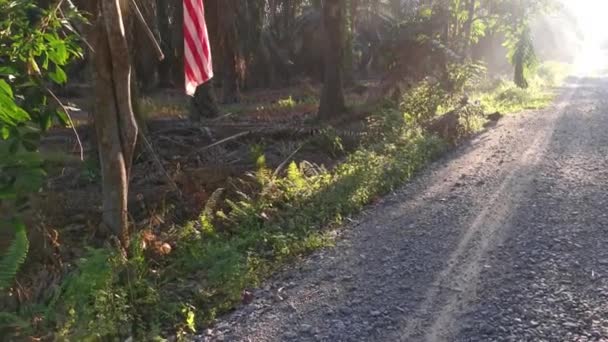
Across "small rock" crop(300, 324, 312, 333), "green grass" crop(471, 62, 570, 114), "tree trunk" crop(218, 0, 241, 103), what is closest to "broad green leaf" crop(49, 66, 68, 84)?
"small rock" crop(300, 324, 312, 333)

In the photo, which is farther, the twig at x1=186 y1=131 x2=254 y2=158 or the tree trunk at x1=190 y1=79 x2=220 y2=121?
the tree trunk at x1=190 y1=79 x2=220 y2=121

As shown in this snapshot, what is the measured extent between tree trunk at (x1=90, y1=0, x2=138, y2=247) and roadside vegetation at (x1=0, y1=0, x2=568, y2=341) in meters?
0.08

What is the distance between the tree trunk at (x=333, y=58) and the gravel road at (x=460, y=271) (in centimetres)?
605

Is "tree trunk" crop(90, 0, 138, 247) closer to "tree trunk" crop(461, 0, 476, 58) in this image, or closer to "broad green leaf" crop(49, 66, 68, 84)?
"broad green leaf" crop(49, 66, 68, 84)

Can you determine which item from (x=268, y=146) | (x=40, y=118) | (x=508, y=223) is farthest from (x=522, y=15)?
(x=40, y=118)

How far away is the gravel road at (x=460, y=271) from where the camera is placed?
4289 millimetres

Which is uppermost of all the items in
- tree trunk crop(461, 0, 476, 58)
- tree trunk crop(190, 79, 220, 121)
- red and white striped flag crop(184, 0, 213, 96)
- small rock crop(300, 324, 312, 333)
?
tree trunk crop(461, 0, 476, 58)

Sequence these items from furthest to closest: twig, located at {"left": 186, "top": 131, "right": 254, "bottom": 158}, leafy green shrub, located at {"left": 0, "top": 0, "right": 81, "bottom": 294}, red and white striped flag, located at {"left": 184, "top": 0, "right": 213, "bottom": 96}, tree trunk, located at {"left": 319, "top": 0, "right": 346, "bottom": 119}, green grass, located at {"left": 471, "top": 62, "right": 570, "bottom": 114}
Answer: green grass, located at {"left": 471, "top": 62, "right": 570, "bottom": 114}
tree trunk, located at {"left": 319, "top": 0, "right": 346, "bottom": 119}
twig, located at {"left": 186, "top": 131, "right": 254, "bottom": 158}
red and white striped flag, located at {"left": 184, "top": 0, "right": 213, "bottom": 96}
leafy green shrub, located at {"left": 0, "top": 0, "right": 81, "bottom": 294}

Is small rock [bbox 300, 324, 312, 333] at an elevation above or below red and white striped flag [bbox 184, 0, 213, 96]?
below

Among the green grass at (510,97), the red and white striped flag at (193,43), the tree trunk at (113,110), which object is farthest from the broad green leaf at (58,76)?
the green grass at (510,97)

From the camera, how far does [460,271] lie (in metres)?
5.24

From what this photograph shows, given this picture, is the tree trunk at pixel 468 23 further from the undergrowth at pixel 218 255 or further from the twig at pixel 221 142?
the twig at pixel 221 142

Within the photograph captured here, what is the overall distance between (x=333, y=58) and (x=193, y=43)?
9322 millimetres

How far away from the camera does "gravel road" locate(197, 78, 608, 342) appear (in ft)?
14.1
